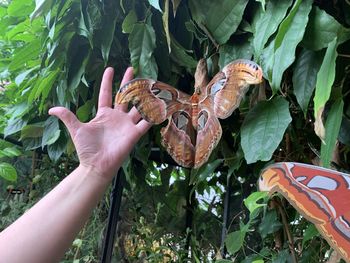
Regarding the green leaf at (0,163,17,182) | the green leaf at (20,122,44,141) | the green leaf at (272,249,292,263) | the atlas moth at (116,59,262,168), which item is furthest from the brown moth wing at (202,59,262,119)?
the green leaf at (0,163,17,182)

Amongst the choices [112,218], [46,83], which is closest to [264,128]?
[46,83]

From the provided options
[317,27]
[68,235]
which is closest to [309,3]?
[317,27]

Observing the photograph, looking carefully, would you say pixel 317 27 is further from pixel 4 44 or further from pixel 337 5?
pixel 4 44

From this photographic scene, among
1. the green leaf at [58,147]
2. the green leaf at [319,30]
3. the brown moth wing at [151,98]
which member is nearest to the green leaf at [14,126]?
the green leaf at [58,147]

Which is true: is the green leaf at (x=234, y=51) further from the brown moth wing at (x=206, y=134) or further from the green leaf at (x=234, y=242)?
the green leaf at (x=234, y=242)

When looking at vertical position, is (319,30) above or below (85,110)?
above

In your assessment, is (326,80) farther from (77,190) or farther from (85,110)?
(85,110)
